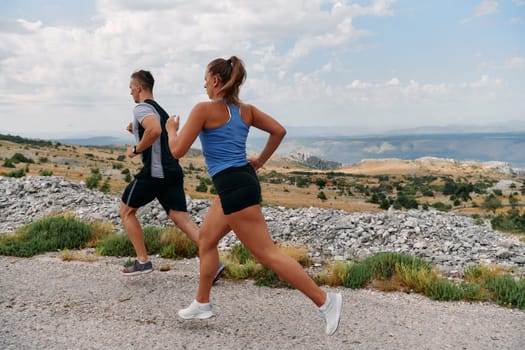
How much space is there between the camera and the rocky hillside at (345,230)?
320 inches

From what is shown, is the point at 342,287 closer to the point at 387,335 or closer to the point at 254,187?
the point at 387,335

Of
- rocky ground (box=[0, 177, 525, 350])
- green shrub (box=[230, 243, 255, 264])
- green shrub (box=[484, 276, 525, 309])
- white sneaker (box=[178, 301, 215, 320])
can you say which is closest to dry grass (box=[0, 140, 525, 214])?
green shrub (box=[230, 243, 255, 264])

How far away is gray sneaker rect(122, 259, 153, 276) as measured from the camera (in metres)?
6.01

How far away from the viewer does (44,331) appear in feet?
14.3

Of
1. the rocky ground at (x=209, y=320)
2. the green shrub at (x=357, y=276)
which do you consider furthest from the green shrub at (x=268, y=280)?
the green shrub at (x=357, y=276)

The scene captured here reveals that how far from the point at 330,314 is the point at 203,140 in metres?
1.82

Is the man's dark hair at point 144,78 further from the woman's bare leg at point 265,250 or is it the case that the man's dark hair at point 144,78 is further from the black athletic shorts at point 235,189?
the woman's bare leg at point 265,250

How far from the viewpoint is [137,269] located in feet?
19.8

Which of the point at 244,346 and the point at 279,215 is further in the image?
the point at 279,215

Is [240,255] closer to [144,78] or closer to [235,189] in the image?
[144,78]

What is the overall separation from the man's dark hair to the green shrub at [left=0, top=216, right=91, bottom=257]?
3.37 metres

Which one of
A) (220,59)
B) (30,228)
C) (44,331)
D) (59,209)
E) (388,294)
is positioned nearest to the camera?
(220,59)

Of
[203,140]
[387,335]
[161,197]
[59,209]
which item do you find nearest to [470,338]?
[387,335]

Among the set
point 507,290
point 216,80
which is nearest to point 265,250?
point 216,80
